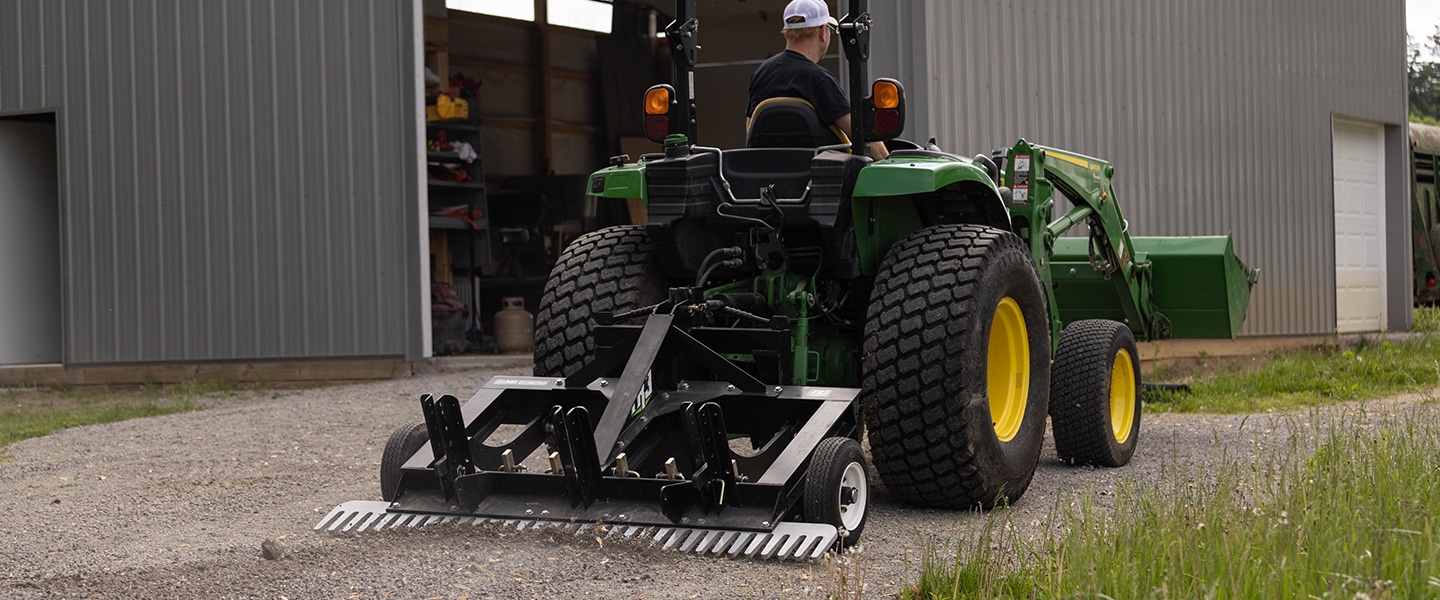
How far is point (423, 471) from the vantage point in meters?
4.90

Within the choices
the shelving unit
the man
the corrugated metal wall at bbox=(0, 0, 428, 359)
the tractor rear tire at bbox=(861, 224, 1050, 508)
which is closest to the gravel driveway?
the tractor rear tire at bbox=(861, 224, 1050, 508)

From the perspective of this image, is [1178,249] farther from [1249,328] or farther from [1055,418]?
[1249,328]

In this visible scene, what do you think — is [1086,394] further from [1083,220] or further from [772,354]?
[772,354]

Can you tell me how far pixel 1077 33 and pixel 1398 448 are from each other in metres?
7.87

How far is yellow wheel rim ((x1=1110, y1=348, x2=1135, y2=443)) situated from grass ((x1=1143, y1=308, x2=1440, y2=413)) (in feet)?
7.01

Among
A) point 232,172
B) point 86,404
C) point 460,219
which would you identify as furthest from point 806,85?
point 460,219

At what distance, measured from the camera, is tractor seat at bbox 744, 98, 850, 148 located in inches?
224

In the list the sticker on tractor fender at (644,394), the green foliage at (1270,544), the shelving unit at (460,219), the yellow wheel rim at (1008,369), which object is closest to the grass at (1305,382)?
the yellow wheel rim at (1008,369)

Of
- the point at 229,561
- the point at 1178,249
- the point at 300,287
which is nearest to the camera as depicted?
the point at 229,561

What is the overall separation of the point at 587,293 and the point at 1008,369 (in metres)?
1.73

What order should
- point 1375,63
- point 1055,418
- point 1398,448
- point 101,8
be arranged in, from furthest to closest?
1. point 1375,63
2. point 101,8
3. point 1055,418
4. point 1398,448

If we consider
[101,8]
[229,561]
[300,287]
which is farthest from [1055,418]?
[101,8]

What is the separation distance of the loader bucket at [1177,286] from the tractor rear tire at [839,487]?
357 cm

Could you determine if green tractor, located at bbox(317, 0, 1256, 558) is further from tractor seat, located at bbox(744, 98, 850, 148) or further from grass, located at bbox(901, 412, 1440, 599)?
grass, located at bbox(901, 412, 1440, 599)
